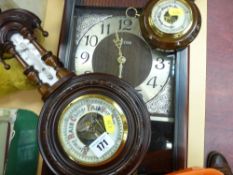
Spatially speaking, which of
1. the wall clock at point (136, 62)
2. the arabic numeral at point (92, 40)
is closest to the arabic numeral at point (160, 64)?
the wall clock at point (136, 62)

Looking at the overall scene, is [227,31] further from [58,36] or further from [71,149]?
[71,149]

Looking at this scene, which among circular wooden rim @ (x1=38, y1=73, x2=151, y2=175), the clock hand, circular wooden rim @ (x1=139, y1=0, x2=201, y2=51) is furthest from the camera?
the clock hand

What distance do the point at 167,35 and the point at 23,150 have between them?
1.95 ft

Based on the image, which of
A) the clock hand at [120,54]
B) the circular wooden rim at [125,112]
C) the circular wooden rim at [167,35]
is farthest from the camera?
the clock hand at [120,54]

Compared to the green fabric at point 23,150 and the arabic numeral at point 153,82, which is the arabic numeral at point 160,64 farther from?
the green fabric at point 23,150

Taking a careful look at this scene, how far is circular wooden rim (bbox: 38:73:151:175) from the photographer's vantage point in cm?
84

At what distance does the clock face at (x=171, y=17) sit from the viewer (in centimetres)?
100

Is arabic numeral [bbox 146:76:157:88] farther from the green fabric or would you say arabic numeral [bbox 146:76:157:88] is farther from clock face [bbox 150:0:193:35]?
the green fabric

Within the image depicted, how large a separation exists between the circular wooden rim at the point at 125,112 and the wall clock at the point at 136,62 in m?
0.20

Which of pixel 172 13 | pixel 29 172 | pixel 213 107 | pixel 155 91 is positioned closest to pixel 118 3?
pixel 172 13

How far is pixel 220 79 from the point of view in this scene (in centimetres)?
120

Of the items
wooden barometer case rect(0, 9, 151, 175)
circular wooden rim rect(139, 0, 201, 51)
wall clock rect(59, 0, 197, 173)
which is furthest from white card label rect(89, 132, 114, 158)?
circular wooden rim rect(139, 0, 201, 51)

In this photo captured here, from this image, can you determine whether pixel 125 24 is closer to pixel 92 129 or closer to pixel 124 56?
pixel 124 56

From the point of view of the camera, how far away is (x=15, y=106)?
46.5 inches
